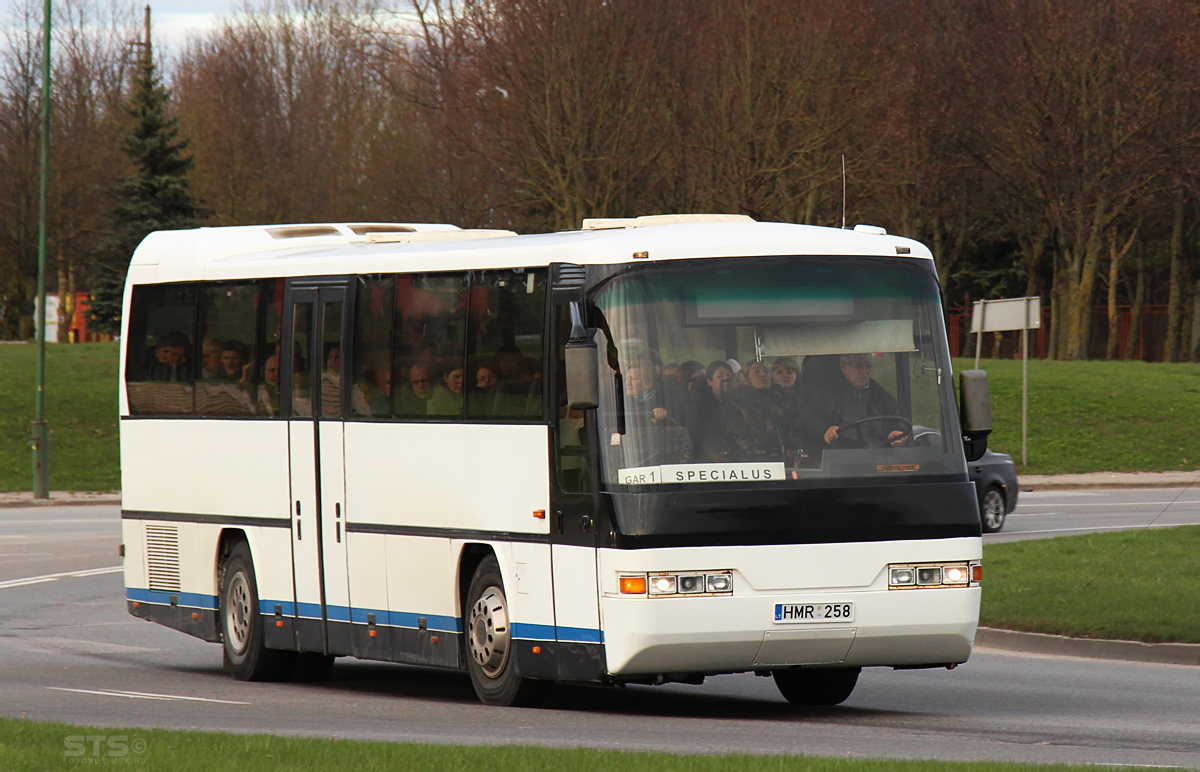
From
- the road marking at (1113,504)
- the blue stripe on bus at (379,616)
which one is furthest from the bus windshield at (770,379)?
the road marking at (1113,504)

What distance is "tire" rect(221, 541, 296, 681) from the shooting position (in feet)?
46.4

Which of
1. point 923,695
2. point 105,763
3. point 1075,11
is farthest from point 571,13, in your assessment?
point 105,763

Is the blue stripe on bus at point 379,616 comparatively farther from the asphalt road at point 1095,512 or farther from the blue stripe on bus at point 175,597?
the asphalt road at point 1095,512

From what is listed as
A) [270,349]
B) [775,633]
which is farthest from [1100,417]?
[775,633]

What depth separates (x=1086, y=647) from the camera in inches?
590

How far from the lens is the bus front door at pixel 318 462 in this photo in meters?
13.1

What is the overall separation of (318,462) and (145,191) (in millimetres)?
45962

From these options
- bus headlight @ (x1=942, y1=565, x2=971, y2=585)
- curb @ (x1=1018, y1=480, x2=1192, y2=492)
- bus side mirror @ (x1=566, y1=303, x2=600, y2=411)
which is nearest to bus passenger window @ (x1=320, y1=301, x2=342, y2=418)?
bus side mirror @ (x1=566, y1=303, x2=600, y2=411)

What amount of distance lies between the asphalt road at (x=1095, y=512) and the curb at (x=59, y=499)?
1638cm

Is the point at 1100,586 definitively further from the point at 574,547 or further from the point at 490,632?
the point at 574,547

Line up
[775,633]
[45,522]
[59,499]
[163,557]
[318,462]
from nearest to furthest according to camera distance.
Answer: [775,633]
[318,462]
[163,557]
[45,522]
[59,499]

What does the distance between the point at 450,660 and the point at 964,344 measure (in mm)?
61705

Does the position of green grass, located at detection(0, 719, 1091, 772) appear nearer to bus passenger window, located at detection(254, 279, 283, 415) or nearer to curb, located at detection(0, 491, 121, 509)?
bus passenger window, located at detection(254, 279, 283, 415)

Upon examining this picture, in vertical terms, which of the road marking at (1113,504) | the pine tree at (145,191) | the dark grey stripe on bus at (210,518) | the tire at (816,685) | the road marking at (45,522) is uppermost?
the pine tree at (145,191)
